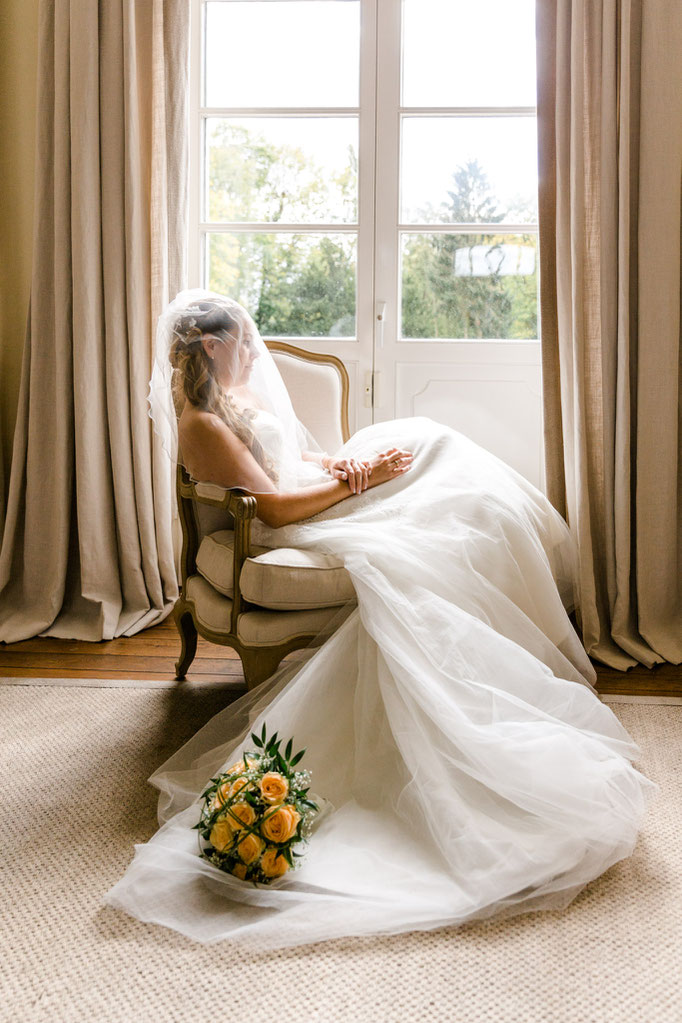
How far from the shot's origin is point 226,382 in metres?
2.66

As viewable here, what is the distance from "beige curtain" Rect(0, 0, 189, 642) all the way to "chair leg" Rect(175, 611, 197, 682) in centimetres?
52

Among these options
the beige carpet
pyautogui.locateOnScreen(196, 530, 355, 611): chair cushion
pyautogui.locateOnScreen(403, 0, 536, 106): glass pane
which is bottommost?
the beige carpet

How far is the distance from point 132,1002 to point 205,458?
1.42 meters

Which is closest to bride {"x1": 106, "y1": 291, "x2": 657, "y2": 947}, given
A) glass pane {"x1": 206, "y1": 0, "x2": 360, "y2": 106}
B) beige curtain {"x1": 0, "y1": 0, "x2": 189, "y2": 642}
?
beige curtain {"x1": 0, "y1": 0, "x2": 189, "y2": 642}

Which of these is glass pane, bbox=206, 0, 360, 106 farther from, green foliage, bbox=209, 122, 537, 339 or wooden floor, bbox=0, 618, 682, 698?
wooden floor, bbox=0, 618, 682, 698

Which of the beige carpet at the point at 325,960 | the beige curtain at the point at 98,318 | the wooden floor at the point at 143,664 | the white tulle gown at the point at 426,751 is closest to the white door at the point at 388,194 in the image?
the beige curtain at the point at 98,318

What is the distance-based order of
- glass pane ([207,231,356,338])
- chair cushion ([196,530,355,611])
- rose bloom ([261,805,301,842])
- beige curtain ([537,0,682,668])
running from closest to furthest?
1. rose bloom ([261,805,301,842])
2. chair cushion ([196,530,355,611])
3. beige curtain ([537,0,682,668])
4. glass pane ([207,231,356,338])

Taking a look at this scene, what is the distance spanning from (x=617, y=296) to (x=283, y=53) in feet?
5.43

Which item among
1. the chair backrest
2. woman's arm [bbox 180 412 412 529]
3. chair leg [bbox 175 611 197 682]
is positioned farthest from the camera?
the chair backrest

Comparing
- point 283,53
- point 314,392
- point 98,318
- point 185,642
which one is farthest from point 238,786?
point 283,53

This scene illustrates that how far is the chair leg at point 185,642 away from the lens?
292 cm

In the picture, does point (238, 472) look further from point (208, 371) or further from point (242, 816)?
point (242, 816)

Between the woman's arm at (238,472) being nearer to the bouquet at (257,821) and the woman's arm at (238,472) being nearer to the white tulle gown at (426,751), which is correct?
the white tulle gown at (426,751)

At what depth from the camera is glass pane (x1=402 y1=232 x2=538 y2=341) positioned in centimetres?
369
